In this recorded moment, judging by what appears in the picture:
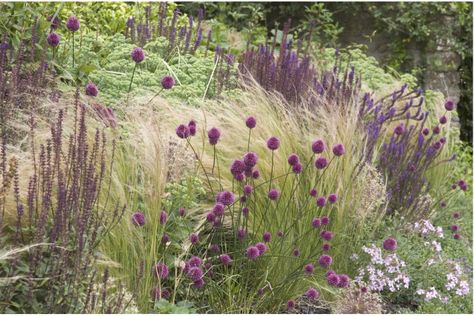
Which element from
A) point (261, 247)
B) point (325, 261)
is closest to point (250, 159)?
point (261, 247)

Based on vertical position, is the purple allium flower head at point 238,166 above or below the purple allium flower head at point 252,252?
above

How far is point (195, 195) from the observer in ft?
10.6

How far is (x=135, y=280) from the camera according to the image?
296cm

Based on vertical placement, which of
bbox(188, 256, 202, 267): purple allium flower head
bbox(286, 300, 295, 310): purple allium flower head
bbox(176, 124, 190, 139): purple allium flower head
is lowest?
bbox(286, 300, 295, 310): purple allium flower head

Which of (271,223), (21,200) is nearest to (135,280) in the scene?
(21,200)

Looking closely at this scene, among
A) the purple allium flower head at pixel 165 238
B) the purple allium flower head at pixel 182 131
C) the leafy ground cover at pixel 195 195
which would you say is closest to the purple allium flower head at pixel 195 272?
the leafy ground cover at pixel 195 195

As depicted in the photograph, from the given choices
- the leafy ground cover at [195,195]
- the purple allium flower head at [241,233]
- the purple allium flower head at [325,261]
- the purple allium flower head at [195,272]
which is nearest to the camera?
the leafy ground cover at [195,195]

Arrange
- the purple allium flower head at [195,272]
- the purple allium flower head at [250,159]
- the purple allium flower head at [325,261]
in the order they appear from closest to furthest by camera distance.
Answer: the purple allium flower head at [195,272], the purple allium flower head at [250,159], the purple allium flower head at [325,261]

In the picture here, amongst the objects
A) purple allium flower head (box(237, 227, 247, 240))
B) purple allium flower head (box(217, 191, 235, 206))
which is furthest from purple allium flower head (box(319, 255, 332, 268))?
purple allium flower head (box(217, 191, 235, 206))

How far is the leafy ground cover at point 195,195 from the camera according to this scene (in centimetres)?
265

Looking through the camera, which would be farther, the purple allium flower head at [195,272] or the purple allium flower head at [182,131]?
the purple allium flower head at [182,131]

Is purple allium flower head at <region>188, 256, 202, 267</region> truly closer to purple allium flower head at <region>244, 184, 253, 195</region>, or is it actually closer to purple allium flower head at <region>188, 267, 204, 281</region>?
purple allium flower head at <region>188, 267, 204, 281</region>

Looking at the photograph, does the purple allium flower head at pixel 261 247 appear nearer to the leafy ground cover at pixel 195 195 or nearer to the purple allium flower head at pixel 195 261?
the leafy ground cover at pixel 195 195

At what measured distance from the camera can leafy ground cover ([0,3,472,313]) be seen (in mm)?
2648
